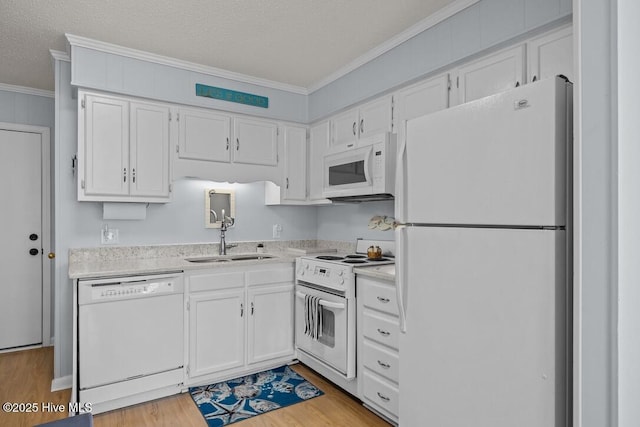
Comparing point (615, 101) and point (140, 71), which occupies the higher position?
point (140, 71)

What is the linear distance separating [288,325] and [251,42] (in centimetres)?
225

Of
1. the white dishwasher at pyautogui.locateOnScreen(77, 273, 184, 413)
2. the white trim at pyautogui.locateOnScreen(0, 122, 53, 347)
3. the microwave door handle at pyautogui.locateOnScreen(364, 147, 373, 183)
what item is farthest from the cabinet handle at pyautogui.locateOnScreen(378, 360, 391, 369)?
the white trim at pyautogui.locateOnScreen(0, 122, 53, 347)

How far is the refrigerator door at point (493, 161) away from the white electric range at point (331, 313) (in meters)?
1.04

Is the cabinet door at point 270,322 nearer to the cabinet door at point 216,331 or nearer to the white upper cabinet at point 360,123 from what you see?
the cabinet door at point 216,331

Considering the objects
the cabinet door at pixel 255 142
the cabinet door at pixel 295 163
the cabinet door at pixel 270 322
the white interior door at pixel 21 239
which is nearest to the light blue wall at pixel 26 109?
the white interior door at pixel 21 239

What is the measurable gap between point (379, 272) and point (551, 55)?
1.50 meters

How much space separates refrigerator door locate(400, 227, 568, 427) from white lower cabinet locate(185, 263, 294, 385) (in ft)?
4.98

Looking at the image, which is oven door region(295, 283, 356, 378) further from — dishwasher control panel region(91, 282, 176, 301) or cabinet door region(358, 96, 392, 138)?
cabinet door region(358, 96, 392, 138)

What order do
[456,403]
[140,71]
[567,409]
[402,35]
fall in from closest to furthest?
[567,409]
[456,403]
[402,35]
[140,71]

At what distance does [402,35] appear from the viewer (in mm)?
2725

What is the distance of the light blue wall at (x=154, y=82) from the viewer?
2816 millimetres

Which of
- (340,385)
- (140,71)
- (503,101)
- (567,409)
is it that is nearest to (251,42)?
(140,71)

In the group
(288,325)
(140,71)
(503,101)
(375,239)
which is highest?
(140,71)

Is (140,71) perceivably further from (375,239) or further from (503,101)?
(503,101)
